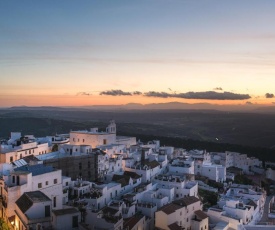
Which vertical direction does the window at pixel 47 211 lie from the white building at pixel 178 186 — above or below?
above

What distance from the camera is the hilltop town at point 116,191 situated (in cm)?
2227

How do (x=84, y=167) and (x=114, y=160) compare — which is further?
(x=114, y=160)

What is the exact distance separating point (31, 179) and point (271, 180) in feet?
115

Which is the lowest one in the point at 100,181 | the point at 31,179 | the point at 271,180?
the point at 271,180

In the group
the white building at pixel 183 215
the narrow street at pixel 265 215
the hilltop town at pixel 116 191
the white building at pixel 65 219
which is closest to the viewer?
the white building at pixel 65 219

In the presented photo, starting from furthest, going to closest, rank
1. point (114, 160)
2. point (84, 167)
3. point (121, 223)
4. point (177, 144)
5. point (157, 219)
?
point (177, 144), point (114, 160), point (84, 167), point (157, 219), point (121, 223)

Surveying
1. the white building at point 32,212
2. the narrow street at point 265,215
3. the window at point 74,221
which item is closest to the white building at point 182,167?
the narrow street at point 265,215

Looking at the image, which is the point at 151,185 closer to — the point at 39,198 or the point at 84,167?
the point at 84,167

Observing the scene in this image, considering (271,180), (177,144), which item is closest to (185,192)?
(271,180)

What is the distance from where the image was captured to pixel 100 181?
A: 34625 mm

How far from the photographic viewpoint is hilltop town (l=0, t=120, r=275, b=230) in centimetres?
2227

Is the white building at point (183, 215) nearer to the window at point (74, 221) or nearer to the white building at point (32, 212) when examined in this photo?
the window at point (74, 221)

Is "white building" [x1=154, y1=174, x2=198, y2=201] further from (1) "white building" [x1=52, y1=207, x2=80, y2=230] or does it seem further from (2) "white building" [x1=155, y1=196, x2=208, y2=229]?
(1) "white building" [x1=52, y1=207, x2=80, y2=230]

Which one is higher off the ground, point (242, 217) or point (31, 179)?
point (31, 179)
